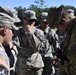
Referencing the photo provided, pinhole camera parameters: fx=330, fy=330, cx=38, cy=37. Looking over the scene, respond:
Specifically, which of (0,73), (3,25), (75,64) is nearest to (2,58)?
(0,73)

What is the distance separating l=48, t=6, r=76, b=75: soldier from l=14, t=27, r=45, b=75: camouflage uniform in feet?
→ 4.08

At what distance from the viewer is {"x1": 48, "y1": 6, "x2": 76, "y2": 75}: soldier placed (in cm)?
441

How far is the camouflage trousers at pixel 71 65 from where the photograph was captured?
4414mm

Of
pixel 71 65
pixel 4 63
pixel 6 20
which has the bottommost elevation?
pixel 71 65

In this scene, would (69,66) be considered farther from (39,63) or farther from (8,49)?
(39,63)

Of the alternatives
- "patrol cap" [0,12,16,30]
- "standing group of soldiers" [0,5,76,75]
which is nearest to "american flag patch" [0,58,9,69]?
"standing group of soldiers" [0,5,76,75]

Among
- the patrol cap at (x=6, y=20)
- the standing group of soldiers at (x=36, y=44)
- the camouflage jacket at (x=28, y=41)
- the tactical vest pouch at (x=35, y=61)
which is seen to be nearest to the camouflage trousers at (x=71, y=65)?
the standing group of soldiers at (x=36, y=44)

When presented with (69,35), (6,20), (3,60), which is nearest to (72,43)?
(69,35)

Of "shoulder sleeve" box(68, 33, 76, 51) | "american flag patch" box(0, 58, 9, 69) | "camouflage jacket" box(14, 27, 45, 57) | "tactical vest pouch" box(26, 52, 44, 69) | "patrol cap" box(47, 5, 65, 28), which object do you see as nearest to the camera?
"american flag patch" box(0, 58, 9, 69)

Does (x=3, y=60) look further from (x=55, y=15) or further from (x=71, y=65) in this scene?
(x=55, y=15)

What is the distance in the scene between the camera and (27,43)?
6.34m

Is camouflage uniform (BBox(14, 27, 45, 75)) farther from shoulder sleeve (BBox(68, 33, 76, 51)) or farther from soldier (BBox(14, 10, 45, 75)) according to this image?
shoulder sleeve (BBox(68, 33, 76, 51))

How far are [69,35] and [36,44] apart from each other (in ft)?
5.43

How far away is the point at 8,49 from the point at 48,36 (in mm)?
2506
